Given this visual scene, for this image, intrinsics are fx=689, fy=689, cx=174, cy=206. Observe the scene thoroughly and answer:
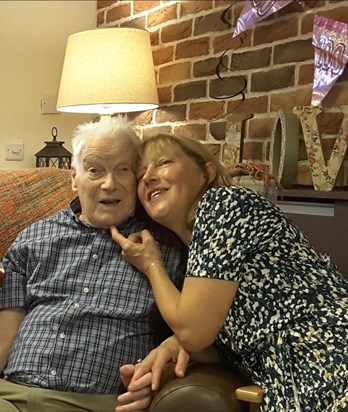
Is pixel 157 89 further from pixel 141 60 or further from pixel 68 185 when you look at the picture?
pixel 68 185

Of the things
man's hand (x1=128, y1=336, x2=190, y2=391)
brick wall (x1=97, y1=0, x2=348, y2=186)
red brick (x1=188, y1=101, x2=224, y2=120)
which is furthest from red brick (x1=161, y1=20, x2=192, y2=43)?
man's hand (x1=128, y1=336, x2=190, y2=391)

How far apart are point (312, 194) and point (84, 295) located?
2.77 feet

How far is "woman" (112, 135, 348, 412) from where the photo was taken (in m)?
1.55

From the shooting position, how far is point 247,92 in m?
2.93

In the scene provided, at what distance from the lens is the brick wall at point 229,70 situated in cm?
263

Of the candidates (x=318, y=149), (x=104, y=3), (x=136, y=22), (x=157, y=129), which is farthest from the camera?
(x=104, y=3)

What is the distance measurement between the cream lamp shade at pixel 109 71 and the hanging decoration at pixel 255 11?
494 millimetres

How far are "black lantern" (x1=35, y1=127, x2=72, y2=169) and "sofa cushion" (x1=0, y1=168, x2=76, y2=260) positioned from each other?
45.3 inches

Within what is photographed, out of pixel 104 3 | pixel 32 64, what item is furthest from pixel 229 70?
pixel 32 64

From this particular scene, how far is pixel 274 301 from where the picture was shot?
62.9 inches

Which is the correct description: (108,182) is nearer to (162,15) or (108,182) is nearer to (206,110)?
(206,110)

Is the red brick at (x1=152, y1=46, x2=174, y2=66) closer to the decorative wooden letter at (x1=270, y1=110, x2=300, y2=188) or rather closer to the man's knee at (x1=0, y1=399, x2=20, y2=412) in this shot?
the decorative wooden letter at (x1=270, y1=110, x2=300, y2=188)

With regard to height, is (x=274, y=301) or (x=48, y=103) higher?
(x=48, y=103)

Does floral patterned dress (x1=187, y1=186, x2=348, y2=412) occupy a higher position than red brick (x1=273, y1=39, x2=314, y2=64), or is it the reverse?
red brick (x1=273, y1=39, x2=314, y2=64)
